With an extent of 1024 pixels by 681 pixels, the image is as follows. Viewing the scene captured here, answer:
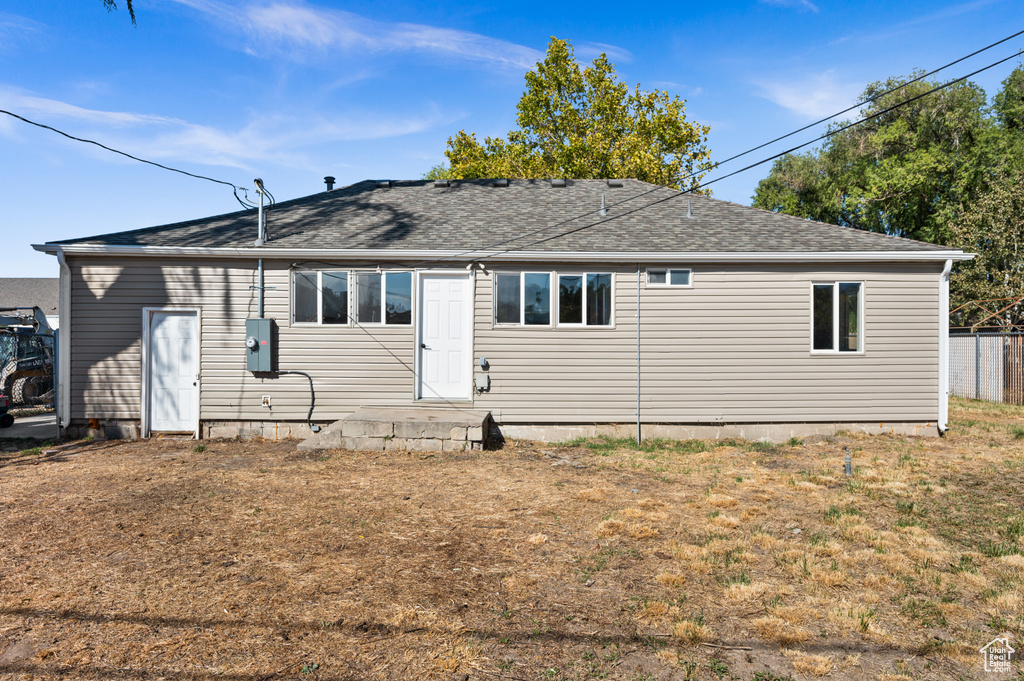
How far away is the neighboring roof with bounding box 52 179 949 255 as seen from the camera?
974 cm

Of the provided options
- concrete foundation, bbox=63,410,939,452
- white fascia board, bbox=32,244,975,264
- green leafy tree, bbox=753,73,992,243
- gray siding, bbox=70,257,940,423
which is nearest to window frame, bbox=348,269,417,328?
gray siding, bbox=70,257,940,423

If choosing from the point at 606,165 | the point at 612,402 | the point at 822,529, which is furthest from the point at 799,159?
the point at 822,529

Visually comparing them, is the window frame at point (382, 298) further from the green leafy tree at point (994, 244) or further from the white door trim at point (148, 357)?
the green leafy tree at point (994, 244)

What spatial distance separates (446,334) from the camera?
384 inches

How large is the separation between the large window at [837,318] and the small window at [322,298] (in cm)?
842

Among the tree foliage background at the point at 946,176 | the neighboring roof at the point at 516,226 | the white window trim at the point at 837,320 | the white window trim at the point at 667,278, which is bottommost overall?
the white window trim at the point at 837,320

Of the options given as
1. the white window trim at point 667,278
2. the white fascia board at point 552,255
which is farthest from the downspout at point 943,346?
the white window trim at point 667,278

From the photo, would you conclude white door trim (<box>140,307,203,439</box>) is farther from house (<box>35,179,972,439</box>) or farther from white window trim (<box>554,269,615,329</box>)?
white window trim (<box>554,269,615,329</box>)

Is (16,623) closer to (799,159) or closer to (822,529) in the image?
(822,529)

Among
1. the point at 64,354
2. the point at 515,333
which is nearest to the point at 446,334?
the point at 515,333

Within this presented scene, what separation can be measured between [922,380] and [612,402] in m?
5.66

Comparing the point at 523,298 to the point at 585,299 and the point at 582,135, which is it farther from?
the point at 582,135

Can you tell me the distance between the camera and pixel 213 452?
8.62 m

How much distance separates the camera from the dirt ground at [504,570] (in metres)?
3.23
